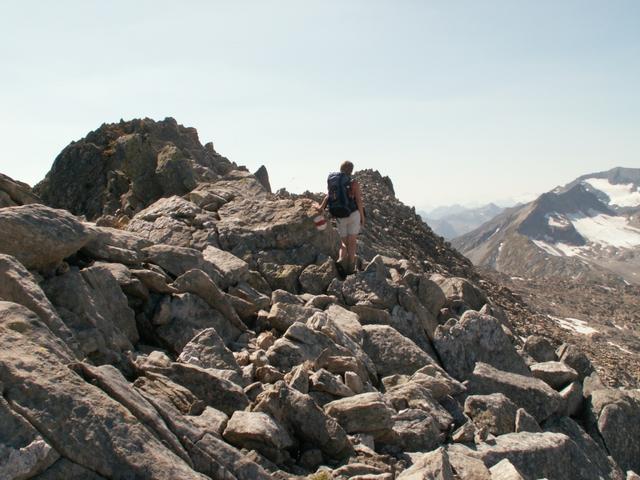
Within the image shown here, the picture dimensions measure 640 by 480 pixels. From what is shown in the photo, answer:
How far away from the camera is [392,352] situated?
16672mm

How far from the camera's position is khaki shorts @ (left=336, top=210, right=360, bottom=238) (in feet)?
67.2

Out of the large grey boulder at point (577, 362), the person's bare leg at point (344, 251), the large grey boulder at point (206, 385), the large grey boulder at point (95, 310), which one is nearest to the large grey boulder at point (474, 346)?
the large grey boulder at point (577, 362)

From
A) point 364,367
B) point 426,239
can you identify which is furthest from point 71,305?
point 426,239

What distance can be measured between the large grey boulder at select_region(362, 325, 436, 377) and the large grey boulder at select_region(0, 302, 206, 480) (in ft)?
Result: 28.4

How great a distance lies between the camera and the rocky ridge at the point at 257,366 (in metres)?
8.35

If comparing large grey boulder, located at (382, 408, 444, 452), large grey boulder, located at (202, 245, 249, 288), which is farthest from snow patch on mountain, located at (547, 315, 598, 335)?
large grey boulder, located at (382, 408, 444, 452)

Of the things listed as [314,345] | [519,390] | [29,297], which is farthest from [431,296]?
[29,297]

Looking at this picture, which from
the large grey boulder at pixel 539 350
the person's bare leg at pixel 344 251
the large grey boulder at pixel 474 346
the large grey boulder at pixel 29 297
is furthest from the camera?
the large grey boulder at pixel 539 350

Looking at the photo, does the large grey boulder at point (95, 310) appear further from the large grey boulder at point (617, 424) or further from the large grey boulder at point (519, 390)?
the large grey boulder at point (617, 424)

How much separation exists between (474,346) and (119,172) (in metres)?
19.9

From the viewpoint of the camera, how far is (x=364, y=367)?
15.3 meters

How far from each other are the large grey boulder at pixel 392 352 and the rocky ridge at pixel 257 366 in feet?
0.13

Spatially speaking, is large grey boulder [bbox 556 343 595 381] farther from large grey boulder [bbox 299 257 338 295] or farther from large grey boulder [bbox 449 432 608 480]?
large grey boulder [bbox 299 257 338 295]

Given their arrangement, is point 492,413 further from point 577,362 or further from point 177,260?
point 177,260
